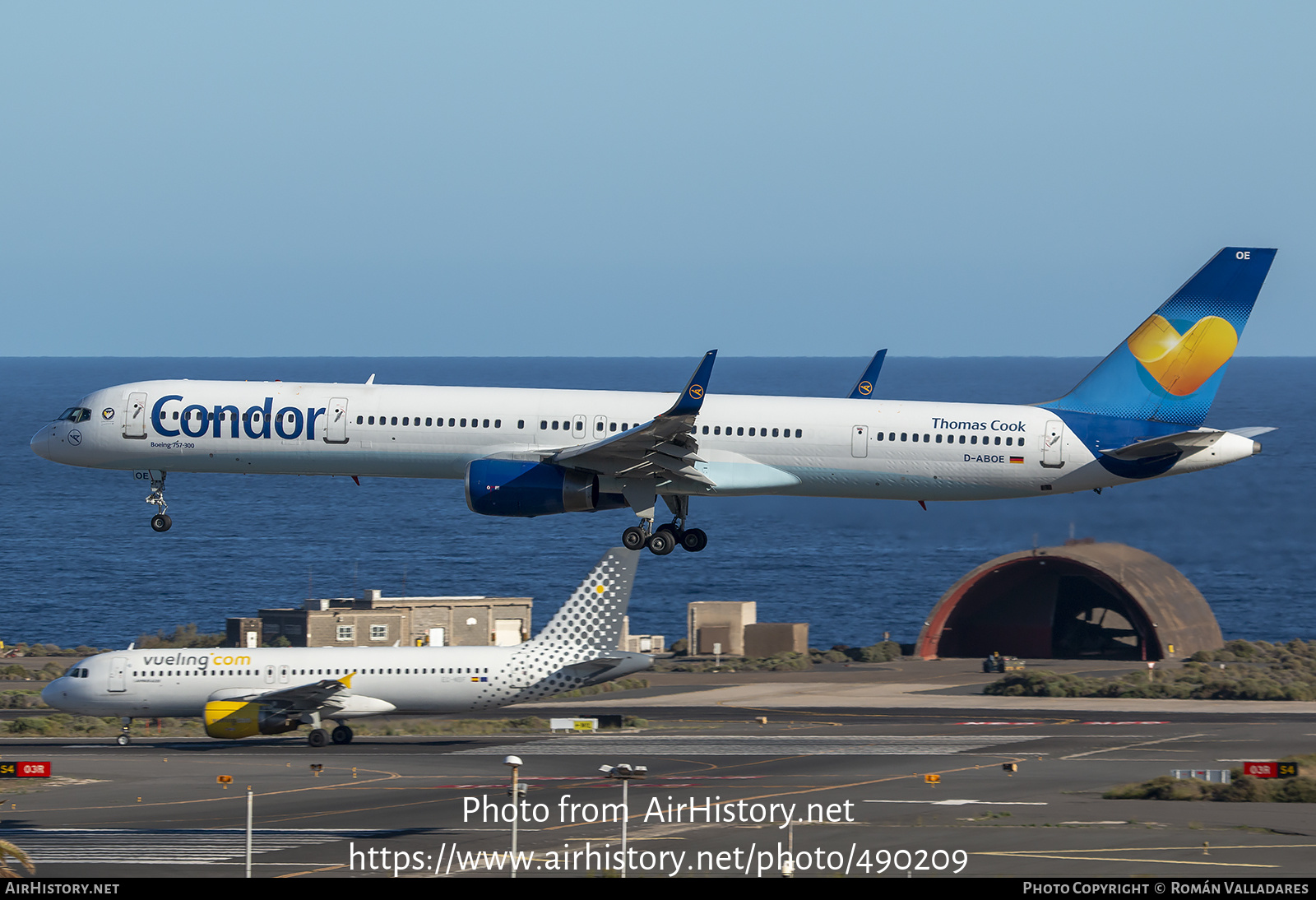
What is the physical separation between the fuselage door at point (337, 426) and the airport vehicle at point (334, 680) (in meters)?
13.9

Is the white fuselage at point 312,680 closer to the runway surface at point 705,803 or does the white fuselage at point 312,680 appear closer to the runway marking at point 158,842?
the runway surface at point 705,803

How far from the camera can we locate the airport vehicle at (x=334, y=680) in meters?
63.0

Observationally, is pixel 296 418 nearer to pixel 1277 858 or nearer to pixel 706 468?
pixel 706 468

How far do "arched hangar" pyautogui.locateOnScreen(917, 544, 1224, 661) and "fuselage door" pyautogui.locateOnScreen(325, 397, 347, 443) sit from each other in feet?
180

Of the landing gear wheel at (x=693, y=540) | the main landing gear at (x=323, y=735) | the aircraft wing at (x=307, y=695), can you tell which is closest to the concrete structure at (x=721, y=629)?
the main landing gear at (x=323, y=735)

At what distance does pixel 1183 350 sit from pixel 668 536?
1837cm

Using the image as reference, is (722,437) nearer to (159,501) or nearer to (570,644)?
(570,644)

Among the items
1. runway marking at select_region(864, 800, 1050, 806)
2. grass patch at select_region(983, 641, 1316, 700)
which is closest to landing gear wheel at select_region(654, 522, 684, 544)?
runway marking at select_region(864, 800, 1050, 806)

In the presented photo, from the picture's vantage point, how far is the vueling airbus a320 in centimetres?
5053

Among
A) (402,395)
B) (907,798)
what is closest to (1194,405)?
(907,798)

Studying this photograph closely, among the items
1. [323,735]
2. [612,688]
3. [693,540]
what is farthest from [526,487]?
[612,688]

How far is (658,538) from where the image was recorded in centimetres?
5138

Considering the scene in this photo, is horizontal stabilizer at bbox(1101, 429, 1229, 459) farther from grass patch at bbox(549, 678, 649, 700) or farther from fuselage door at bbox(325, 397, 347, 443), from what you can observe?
grass patch at bbox(549, 678, 649, 700)

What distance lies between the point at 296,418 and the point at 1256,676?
194ft
